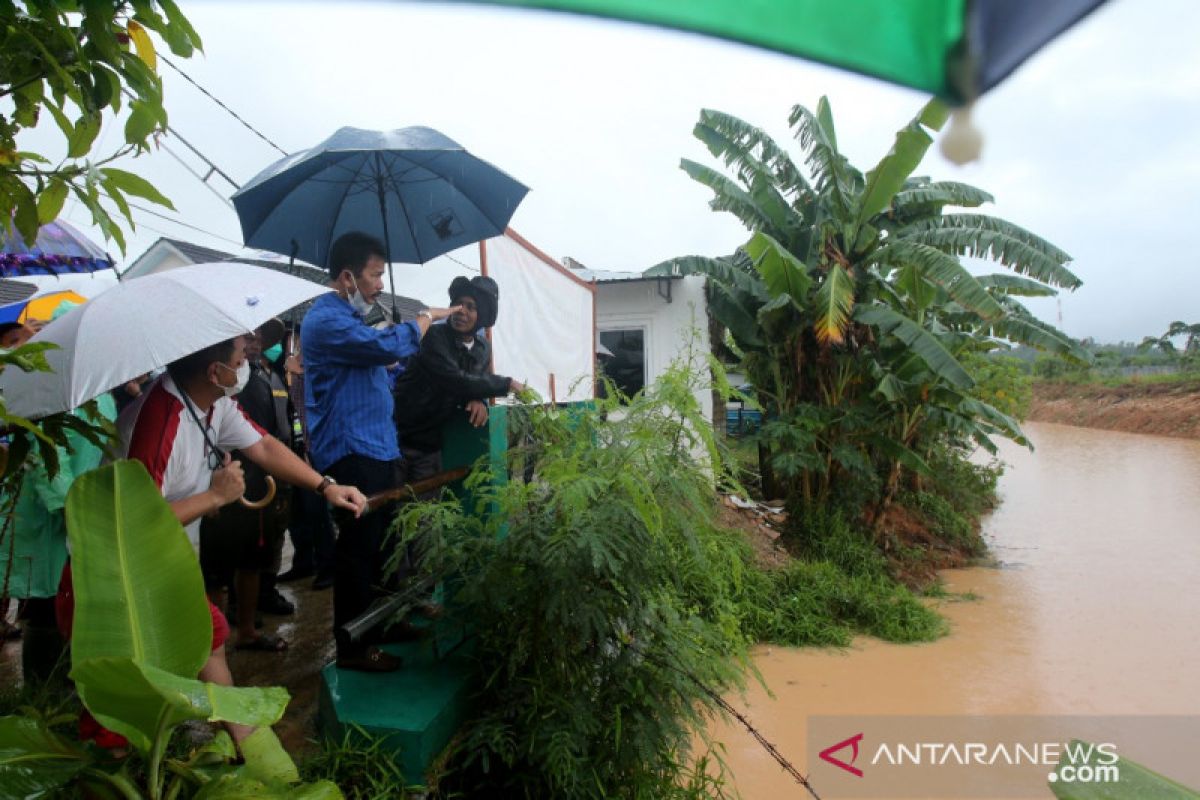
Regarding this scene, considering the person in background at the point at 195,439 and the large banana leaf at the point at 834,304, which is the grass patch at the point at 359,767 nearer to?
the person in background at the point at 195,439

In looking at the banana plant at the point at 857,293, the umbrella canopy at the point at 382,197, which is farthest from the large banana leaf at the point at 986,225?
the umbrella canopy at the point at 382,197

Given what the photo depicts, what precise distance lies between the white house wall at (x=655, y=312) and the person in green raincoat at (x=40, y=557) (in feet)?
22.2

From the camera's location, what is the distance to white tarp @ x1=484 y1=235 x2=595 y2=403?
5.28m

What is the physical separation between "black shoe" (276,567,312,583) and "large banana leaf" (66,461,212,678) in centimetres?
293

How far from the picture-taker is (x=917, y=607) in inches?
229

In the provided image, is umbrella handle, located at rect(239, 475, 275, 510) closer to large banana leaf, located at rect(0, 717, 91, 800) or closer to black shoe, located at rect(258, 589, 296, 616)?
large banana leaf, located at rect(0, 717, 91, 800)

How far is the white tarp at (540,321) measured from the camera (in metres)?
5.28

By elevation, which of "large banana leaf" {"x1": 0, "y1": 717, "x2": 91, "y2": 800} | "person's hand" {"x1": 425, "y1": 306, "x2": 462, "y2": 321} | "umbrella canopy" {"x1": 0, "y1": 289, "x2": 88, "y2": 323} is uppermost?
"umbrella canopy" {"x1": 0, "y1": 289, "x2": 88, "y2": 323}

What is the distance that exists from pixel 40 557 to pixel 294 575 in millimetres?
1624

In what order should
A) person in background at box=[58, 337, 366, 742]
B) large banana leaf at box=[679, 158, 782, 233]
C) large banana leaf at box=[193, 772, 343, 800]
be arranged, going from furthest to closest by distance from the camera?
large banana leaf at box=[679, 158, 782, 233], person in background at box=[58, 337, 366, 742], large banana leaf at box=[193, 772, 343, 800]

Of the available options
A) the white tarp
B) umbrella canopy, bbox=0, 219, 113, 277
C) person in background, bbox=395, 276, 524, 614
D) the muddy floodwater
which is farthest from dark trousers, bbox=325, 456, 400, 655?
the white tarp

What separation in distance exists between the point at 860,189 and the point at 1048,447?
15119 mm

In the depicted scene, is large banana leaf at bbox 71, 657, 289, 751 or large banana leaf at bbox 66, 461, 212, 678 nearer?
large banana leaf at bbox 71, 657, 289, 751

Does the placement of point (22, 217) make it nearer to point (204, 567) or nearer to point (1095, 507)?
point (204, 567)
